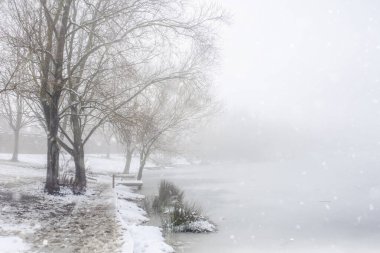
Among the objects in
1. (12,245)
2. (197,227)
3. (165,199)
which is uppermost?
(12,245)

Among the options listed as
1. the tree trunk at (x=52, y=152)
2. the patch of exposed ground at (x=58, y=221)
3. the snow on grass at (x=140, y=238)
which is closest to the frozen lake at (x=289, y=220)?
the snow on grass at (x=140, y=238)

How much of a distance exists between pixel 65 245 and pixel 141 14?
9.54 m

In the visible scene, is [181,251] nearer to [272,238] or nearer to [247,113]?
[272,238]

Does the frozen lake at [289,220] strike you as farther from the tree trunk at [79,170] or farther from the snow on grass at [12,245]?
the tree trunk at [79,170]

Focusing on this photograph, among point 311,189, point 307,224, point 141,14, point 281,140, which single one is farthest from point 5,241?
point 281,140

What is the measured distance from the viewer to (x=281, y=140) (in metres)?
129

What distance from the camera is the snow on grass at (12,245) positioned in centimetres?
865

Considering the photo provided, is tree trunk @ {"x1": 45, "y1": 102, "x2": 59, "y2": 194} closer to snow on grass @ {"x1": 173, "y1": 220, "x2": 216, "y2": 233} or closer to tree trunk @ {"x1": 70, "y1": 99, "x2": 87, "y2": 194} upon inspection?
tree trunk @ {"x1": 70, "y1": 99, "x2": 87, "y2": 194}

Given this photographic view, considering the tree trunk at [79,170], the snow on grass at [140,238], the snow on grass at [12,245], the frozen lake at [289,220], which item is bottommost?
the frozen lake at [289,220]

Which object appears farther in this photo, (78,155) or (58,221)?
(78,155)

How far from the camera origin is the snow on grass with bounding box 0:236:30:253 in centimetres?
865

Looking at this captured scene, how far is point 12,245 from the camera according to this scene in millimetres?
8961

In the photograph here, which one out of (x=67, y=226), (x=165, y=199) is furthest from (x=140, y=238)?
(x=165, y=199)

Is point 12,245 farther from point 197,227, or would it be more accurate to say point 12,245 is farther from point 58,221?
point 197,227
